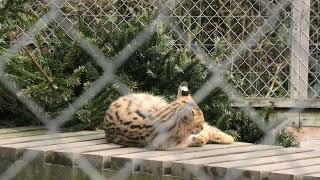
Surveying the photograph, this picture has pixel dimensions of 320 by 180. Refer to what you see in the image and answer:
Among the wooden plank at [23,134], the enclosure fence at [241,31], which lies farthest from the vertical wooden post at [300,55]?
the wooden plank at [23,134]

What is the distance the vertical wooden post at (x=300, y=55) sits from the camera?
511 cm

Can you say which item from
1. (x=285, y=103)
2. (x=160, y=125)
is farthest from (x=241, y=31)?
(x=160, y=125)

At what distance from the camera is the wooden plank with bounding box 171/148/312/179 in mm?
3105

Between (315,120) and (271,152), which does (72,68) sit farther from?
(315,120)

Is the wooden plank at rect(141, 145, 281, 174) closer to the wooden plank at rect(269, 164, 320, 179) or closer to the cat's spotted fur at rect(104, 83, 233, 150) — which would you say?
the cat's spotted fur at rect(104, 83, 233, 150)

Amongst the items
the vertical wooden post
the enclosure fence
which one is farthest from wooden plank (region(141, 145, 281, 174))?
the vertical wooden post

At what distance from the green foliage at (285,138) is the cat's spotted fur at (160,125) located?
2.68 feet

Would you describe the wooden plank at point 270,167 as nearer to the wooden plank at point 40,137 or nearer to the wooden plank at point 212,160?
the wooden plank at point 212,160

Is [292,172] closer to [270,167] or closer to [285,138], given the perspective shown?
[270,167]

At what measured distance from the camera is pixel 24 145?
11.7 ft

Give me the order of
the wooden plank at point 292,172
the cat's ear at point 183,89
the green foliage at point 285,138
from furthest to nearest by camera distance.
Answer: the green foliage at point 285,138 < the cat's ear at point 183,89 < the wooden plank at point 292,172

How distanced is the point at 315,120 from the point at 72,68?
5.28ft

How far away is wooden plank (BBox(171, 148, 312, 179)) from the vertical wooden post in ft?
5.25

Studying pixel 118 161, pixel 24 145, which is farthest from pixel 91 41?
pixel 118 161
